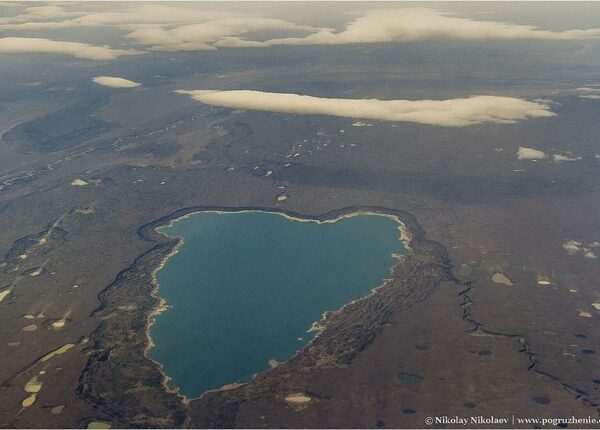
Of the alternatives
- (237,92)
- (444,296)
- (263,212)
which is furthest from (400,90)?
(444,296)

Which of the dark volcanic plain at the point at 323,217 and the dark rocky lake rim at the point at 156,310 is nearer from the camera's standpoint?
the dark volcanic plain at the point at 323,217

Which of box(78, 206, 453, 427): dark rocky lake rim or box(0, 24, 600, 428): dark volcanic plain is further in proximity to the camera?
box(78, 206, 453, 427): dark rocky lake rim

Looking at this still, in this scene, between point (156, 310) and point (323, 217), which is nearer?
point (156, 310)

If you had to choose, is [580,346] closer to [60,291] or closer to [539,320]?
[539,320]

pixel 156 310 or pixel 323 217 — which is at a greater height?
pixel 323 217
